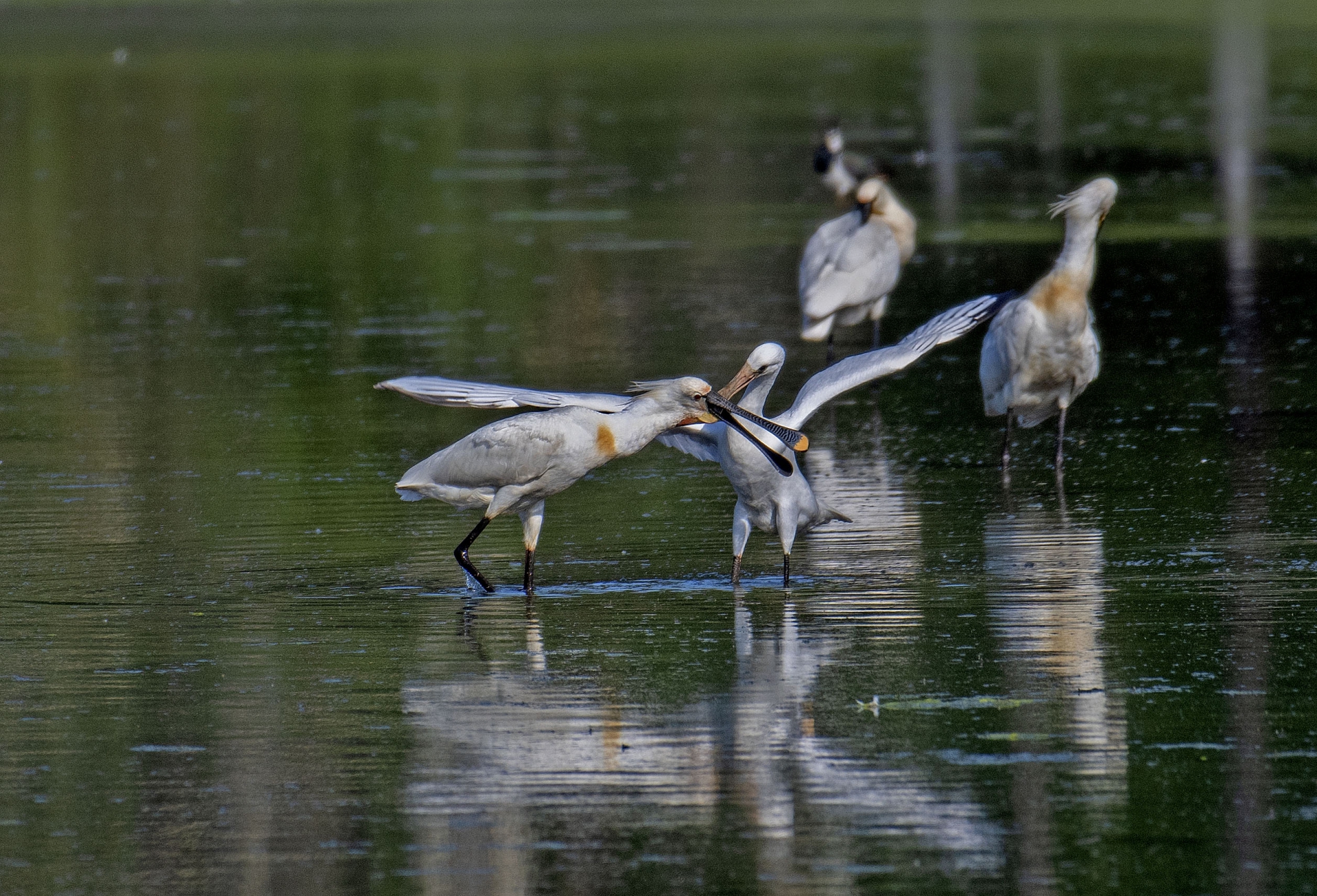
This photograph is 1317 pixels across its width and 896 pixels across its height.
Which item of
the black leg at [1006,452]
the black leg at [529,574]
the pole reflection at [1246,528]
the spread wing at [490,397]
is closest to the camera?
the pole reflection at [1246,528]

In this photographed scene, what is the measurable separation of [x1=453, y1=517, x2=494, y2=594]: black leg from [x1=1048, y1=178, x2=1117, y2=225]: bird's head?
425 cm

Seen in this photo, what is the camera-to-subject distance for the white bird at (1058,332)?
515 inches

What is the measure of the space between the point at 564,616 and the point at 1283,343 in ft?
28.2

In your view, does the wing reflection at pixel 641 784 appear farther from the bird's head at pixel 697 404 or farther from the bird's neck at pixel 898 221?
the bird's neck at pixel 898 221

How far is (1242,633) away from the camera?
9.10m

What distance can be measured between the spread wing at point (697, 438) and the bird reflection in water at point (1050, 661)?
1.34 metres

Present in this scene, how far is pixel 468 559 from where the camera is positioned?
10.6 metres

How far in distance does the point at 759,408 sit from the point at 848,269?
5999mm

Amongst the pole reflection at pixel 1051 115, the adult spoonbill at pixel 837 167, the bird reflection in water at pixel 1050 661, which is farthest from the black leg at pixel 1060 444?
the pole reflection at pixel 1051 115

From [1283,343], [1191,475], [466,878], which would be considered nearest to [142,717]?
[466,878]

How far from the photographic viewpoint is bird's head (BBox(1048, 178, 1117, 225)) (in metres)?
13.1

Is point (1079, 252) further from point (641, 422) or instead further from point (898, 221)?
point (898, 221)

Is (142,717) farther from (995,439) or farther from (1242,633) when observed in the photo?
(995,439)

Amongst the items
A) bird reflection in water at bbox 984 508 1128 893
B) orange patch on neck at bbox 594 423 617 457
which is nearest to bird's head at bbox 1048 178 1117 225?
bird reflection in water at bbox 984 508 1128 893
